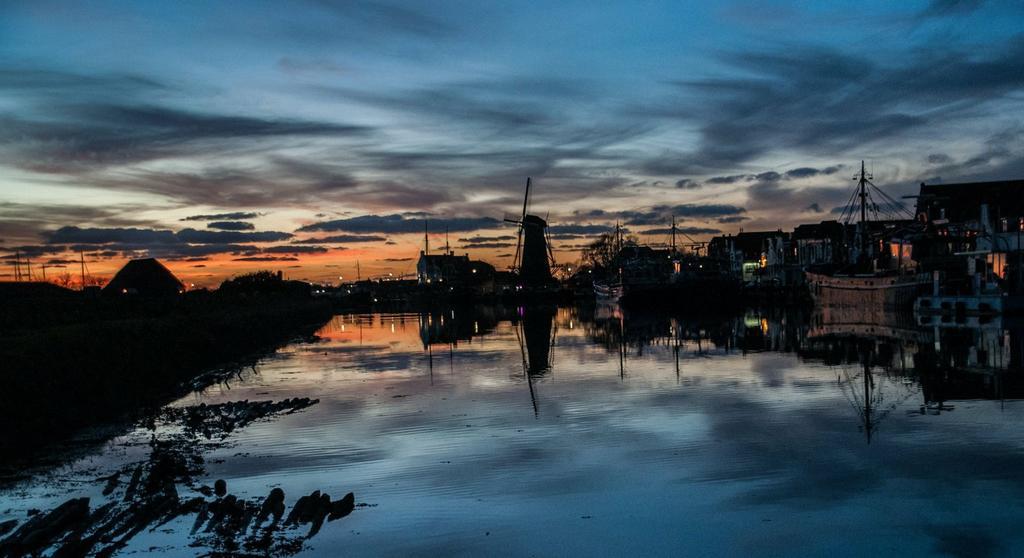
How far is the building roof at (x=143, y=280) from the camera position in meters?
93.8

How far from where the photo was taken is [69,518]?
38.4 ft

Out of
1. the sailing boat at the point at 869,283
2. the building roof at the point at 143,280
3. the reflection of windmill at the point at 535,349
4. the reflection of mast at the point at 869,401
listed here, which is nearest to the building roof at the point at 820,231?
the sailing boat at the point at 869,283

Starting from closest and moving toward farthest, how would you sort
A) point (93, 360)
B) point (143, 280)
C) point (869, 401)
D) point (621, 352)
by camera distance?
point (869, 401), point (93, 360), point (621, 352), point (143, 280)

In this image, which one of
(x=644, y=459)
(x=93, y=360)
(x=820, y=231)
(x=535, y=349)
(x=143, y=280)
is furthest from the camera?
(x=820, y=231)

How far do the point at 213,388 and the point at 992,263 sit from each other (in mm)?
54172

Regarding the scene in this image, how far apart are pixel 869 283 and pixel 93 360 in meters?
59.2

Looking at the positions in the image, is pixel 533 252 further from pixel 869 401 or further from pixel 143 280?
A: pixel 869 401

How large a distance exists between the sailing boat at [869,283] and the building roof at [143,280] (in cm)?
6592

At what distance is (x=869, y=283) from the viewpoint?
69.1 m

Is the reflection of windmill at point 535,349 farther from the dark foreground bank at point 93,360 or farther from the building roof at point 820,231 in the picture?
the building roof at point 820,231

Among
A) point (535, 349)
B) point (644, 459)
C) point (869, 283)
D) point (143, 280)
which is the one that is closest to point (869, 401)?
point (644, 459)

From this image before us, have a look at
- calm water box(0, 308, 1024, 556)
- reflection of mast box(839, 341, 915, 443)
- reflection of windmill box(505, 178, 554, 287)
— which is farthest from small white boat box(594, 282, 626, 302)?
reflection of mast box(839, 341, 915, 443)

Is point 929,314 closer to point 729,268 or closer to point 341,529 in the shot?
point 341,529

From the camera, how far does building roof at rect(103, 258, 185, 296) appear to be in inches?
3691
